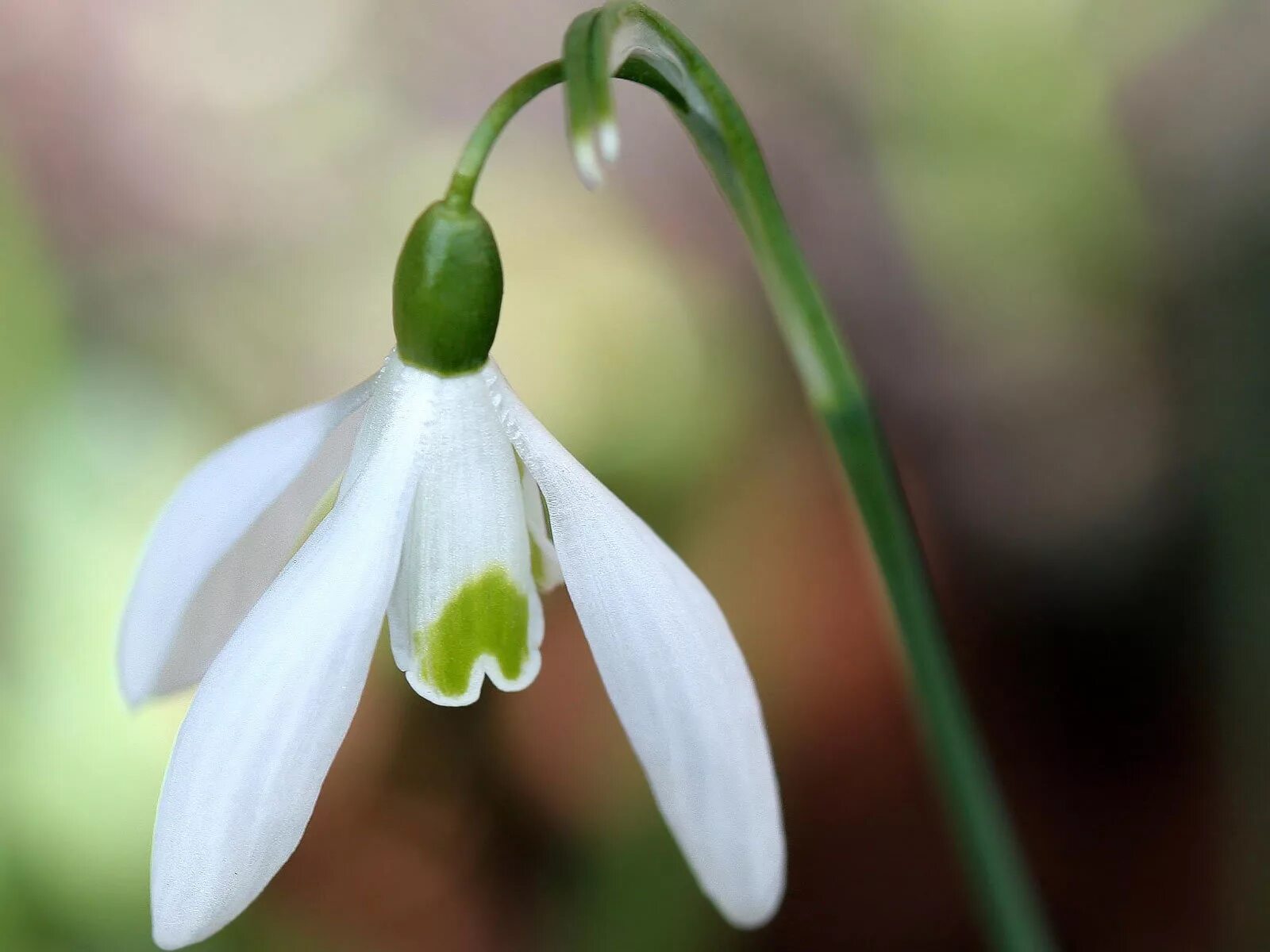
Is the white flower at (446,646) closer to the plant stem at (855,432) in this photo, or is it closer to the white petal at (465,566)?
the white petal at (465,566)

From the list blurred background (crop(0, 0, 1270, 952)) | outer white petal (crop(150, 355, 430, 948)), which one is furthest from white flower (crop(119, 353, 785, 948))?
blurred background (crop(0, 0, 1270, 952))

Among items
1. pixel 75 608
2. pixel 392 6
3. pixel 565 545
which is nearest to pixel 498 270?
pixel 565 545

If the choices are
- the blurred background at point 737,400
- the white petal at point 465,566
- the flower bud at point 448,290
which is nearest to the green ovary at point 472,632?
the white petal at point 465,566

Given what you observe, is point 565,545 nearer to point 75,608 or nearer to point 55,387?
point 75,608

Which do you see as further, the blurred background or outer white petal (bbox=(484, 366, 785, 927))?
the blurred background

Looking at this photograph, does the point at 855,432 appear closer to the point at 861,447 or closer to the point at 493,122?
the point at 861,447

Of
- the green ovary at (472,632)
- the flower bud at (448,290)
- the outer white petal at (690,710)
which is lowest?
the outer white petal at (690,710)

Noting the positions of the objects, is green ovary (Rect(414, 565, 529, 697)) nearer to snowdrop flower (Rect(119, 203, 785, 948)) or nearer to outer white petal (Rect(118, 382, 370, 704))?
snowdrop flower (Rect(119, 203, 785, 948))
